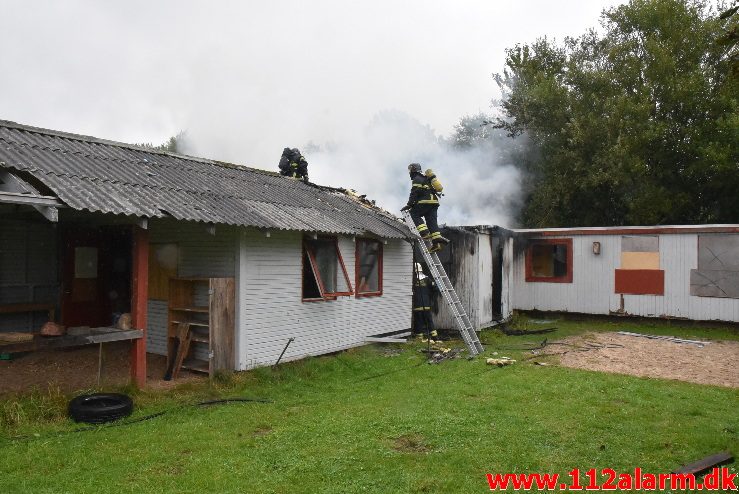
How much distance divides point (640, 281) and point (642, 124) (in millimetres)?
7838

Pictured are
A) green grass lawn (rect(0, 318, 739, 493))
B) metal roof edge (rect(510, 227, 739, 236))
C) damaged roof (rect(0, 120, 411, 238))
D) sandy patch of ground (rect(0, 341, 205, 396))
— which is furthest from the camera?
metal roof edge (rect(510, 227, 739, 236))

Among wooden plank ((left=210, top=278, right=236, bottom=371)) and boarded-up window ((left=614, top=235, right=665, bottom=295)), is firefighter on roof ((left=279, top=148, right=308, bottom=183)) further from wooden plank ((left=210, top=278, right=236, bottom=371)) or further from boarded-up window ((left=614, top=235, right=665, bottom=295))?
boarded-up window ((left=614, top=235, right=665, bottom=295))

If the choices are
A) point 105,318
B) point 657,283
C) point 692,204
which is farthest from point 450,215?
point 105,318

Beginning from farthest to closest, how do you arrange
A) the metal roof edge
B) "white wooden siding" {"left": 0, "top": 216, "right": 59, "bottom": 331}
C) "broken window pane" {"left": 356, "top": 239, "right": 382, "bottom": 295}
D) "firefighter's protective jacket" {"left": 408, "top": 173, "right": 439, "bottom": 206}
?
the metal roof edge → "firefighter's protective jacket" {"left": 408, "top": 173, "right": 439, "bottom": 206} → "broken window pane" {"left": 356, "top": 239, "right": 382, "bottom": 295} → "white wooden siding" {"left": 0, "top": 216, "right": 59, "bottom": 331}

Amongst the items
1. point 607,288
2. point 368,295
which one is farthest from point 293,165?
point 607,288

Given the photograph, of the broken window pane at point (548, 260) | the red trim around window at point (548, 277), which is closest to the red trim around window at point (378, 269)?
the red trim around window at point (548, 277)

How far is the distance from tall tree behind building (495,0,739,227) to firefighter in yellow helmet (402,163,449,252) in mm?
11142

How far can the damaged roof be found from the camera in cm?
735

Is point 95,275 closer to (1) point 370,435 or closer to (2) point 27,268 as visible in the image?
(2) point 27,268

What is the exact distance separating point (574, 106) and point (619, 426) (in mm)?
19206

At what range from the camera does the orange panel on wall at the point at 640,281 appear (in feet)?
51.8

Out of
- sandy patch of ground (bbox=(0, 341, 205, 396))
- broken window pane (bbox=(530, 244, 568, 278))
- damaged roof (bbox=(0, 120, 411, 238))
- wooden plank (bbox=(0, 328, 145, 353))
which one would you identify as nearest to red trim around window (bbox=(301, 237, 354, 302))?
damaged roof (bbox=(0, 120, 411, 238))

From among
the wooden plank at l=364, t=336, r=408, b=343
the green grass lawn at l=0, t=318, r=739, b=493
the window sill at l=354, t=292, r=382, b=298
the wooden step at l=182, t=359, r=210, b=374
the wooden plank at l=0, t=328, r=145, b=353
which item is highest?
the window sill at l=354, t=292, r=382, b=298

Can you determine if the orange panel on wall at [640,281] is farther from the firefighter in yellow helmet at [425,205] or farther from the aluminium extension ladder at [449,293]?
the firefighter in yellow helmet at [425,205]
